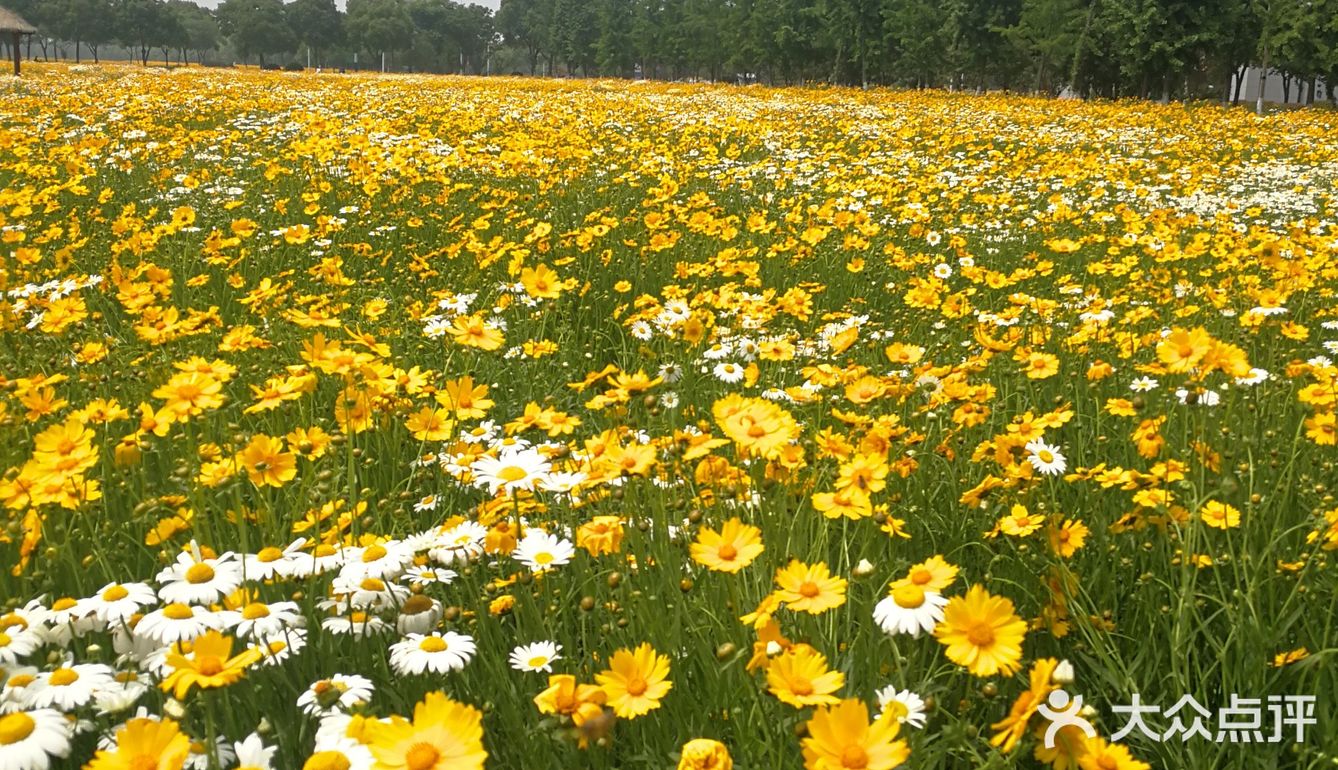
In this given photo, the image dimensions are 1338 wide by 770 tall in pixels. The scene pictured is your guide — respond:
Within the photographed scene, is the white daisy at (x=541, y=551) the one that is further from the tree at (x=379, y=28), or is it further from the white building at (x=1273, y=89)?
the tree at (x=379, y=28)

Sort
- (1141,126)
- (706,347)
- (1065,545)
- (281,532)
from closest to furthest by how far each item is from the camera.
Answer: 1. (1065,545)
2. (281,532)
3. (706,347)
4. (1141,126)

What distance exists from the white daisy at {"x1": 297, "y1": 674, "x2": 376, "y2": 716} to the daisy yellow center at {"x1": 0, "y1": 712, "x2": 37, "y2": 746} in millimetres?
285

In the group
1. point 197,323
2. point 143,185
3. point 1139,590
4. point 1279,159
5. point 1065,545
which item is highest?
point 1279,159

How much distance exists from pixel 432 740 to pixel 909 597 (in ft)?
2.01

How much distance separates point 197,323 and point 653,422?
140cm

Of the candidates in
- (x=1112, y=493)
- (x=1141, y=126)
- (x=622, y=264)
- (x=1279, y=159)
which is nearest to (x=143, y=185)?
(x=622, y=264)

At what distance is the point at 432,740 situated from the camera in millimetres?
913

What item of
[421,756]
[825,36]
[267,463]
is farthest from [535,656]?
[825,36]

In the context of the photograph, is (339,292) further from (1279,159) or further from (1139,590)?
(1279,159)

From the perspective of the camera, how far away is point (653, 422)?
2756 mm

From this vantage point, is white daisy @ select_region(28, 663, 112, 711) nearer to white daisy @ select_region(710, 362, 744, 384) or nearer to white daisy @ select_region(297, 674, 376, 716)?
white daisy @ select_region(297, 674, 376, 716)

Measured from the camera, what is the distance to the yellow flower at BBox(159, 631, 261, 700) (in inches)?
40.8

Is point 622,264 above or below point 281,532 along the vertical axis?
above

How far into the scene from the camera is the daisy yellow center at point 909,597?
1173 mm
